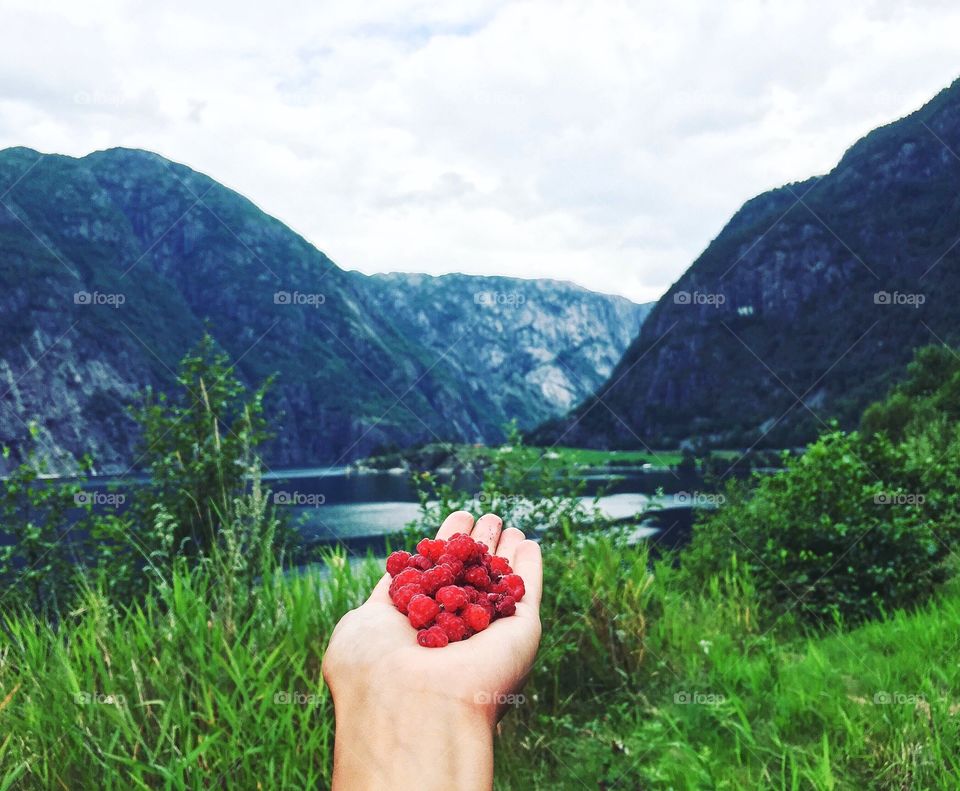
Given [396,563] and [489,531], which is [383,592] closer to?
[396,563]

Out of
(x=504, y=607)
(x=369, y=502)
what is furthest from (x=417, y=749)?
(x=369, y=502)

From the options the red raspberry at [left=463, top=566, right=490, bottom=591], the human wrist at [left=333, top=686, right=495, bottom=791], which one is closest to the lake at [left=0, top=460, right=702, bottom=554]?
the red raspberry at [left=463, top=566, right=490, bottom=591]

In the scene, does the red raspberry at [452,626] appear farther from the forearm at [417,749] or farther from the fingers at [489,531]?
the fingers at [489,531]

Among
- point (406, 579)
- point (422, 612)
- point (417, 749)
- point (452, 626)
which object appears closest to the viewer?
point (417, 749)

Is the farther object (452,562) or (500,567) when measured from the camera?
(500,567)

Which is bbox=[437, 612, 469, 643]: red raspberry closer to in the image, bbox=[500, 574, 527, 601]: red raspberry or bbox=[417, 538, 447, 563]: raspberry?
bbox=[500, 574, 527, 601]: red raspberry

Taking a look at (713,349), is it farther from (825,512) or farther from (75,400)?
(825,512)
